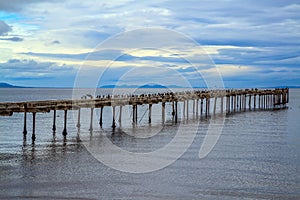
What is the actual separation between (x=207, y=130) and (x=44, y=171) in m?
24.5

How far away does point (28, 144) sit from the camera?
36.5 m

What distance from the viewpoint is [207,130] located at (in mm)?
47469

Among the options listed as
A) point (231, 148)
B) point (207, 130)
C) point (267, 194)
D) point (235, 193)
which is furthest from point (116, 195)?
point (207, 130)

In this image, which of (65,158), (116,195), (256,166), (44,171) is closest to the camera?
(116,195)

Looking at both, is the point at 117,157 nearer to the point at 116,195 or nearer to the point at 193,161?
the point at 193,161

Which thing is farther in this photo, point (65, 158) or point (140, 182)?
point (65, 158)

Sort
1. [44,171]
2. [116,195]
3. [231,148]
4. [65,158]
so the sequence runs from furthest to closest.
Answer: [231,148] < [65,158] < [44,171] < [116,195]

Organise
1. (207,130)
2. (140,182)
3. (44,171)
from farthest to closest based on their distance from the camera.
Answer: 1. (207,130)
2. (44,171)
3. (140,182)

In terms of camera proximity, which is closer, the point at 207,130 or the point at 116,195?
the point at 116,195

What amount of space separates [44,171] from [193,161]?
29.5ft

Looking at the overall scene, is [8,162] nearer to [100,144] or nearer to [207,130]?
[100,144]

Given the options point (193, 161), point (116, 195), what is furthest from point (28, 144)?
point (116, 195)

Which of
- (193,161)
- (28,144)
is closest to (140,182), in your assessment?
(193,161)

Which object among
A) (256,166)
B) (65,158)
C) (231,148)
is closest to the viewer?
(256,166)
